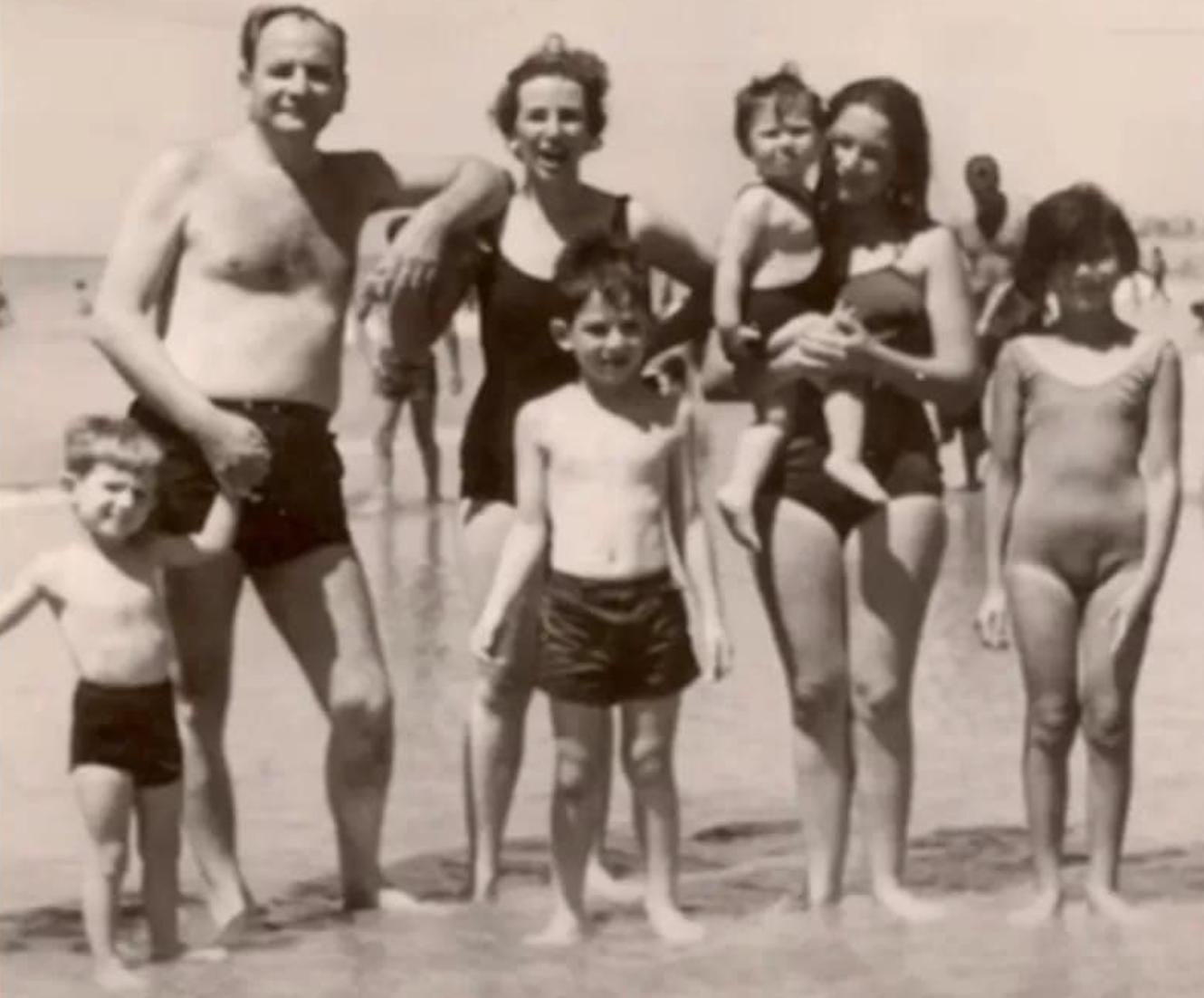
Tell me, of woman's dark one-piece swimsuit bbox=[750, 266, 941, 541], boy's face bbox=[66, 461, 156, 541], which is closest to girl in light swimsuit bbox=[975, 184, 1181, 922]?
woman's dark one-piece swimsuit bbox=[750, 266, 941, 541]

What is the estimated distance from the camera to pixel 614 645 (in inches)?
110

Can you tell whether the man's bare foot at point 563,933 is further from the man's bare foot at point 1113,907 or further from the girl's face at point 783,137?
the girl's face at point 783,137

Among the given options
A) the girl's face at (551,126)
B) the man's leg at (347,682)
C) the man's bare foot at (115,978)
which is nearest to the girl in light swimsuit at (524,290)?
the girl's face at (551,126)

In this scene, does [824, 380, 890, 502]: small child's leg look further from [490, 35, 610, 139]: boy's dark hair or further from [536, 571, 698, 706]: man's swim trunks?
[490, 35, 610, 139]: boy's dark hair

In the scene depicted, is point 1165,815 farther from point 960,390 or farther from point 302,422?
point 302,422

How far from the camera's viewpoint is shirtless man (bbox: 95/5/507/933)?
2.81 metres

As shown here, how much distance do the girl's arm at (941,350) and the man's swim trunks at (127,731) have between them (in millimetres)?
820

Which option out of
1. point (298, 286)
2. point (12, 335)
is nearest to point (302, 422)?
point (298, 286)

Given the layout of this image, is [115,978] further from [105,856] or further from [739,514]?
[739,514]

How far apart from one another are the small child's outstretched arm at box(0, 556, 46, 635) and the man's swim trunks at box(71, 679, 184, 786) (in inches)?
3.7

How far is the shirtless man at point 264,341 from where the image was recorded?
9.21 feet

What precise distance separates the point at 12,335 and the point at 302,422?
92cm

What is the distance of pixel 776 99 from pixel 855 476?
0.42 meters

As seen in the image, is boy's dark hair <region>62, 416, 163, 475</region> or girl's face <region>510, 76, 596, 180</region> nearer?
boy's dark hair <region>62, 416, 163, 475</region>
